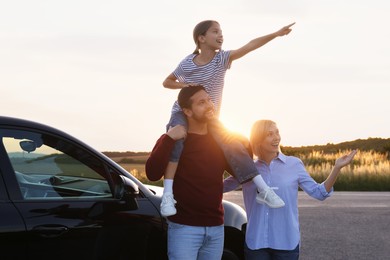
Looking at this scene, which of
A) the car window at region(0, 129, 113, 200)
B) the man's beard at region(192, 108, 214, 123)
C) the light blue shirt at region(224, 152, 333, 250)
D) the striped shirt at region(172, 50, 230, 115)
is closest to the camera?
the man's beard at region(192, 108, 214, 123)

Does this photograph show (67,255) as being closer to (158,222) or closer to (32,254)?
(32,254)

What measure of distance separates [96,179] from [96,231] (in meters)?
0.38

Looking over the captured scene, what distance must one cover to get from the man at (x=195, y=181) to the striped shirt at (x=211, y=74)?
0.95 meters

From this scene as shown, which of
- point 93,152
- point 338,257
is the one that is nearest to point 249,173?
point 93,152

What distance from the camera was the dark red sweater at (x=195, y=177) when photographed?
461 cm

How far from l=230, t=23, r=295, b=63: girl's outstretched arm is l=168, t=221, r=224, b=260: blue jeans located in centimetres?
165

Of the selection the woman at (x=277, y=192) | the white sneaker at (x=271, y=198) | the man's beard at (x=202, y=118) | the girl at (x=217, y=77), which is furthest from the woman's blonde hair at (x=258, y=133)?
the man's beard at (x=202, y=118)

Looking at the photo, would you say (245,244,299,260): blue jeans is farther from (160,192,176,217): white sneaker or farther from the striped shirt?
the striped shirt

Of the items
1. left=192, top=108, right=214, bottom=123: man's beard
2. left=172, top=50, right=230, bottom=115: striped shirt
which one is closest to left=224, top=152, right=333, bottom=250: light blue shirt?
left=192, top=108, right=214, bottom=123: man's beard

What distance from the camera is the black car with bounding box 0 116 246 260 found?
462 cm

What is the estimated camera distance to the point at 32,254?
4586 mm

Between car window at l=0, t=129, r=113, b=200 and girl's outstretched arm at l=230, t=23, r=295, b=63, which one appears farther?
girl's outstretched arm at l=230, t=23, r=295, b=63

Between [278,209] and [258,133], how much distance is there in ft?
1.63

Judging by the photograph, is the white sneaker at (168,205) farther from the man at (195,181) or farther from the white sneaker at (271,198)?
the white sneaker at (271,198)
